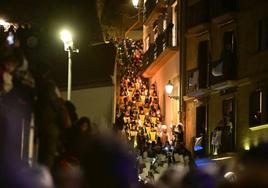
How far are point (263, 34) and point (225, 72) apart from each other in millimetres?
2884

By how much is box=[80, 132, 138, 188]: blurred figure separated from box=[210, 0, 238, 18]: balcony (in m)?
25.2

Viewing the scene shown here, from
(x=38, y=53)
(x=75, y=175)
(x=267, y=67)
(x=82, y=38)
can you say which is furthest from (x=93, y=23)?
(x=267, y=67)

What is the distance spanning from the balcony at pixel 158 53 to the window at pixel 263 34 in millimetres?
8038

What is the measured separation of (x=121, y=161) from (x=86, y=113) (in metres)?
5.28

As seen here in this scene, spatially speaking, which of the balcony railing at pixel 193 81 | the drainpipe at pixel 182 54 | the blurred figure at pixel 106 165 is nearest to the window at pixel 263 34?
the balcony railing at pixel 193 81

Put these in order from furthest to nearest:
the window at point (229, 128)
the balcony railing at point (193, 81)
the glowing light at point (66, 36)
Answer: the balcony railing at point (193, 81), the window at point (229, 128), the glowing light at point (66, 36)

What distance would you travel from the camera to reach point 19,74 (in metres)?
8.20

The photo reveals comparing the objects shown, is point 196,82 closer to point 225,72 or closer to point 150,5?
point 225,72

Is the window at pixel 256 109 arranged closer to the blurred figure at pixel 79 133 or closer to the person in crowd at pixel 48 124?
the blurred figure at pixel 79 133

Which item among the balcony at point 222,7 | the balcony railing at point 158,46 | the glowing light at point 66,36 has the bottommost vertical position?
the glowing light at point 66,36

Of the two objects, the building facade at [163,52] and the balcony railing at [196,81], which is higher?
the building facade at [163,52]

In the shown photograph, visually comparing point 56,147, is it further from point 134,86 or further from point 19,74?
point 134,86

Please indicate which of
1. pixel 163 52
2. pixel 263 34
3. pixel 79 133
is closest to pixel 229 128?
pixel 263 34

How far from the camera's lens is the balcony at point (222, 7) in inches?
1229
